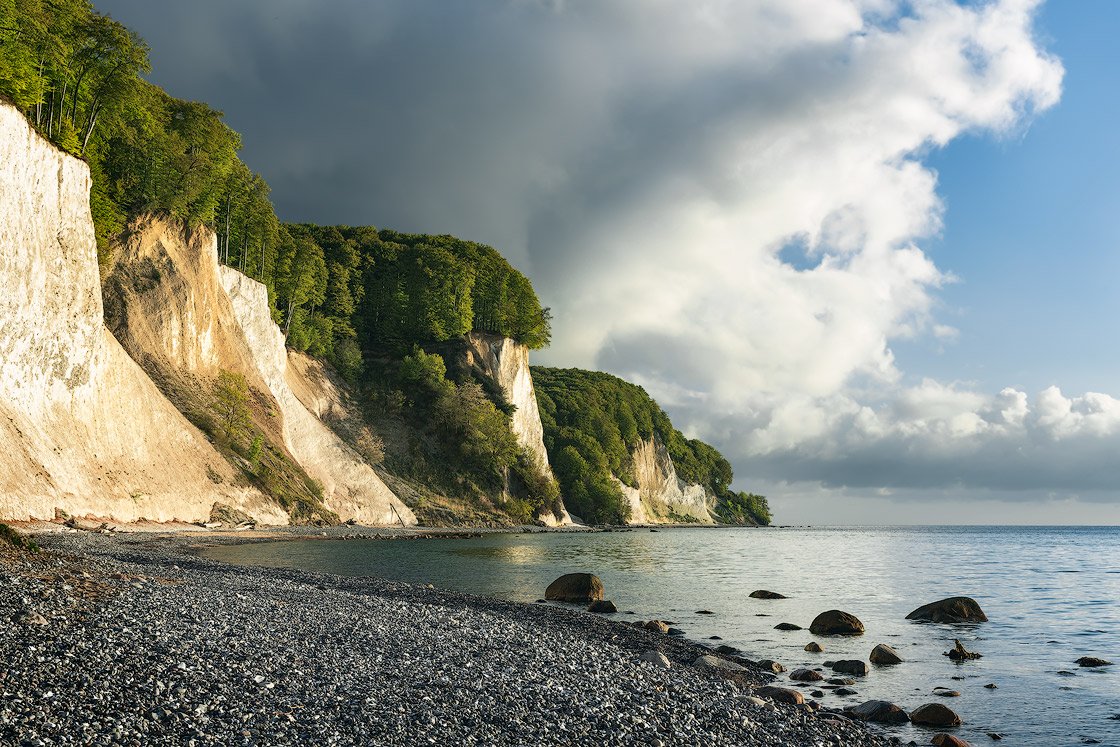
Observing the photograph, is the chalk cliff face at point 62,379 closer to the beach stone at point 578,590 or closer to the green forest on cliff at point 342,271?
the green forest on cliff at point 342,271

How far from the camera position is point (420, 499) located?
3231 inches

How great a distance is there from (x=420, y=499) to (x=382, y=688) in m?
73.1

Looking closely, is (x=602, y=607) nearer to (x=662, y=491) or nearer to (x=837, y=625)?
(x=837, y=625)

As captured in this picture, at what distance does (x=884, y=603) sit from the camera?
30828mm

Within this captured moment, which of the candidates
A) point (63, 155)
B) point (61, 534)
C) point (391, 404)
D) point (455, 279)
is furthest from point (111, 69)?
point (455, 279)

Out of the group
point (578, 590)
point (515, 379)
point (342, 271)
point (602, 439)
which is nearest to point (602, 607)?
point (578, 590)

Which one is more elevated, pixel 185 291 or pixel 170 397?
pixel 185 291

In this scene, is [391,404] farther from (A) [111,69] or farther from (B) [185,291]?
(A) [111,69]

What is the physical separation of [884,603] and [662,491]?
13600cm

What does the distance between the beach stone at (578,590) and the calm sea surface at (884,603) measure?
1181 millimetres

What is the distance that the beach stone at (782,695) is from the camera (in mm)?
13844

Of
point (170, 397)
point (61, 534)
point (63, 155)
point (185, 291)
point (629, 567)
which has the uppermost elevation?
point (63, 155)

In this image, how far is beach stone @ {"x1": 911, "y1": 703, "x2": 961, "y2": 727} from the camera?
13422 millimetres

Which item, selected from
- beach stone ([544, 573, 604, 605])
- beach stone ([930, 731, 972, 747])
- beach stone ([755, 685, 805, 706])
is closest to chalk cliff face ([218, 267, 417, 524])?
beach stone ([544, 573, 604, 605])
